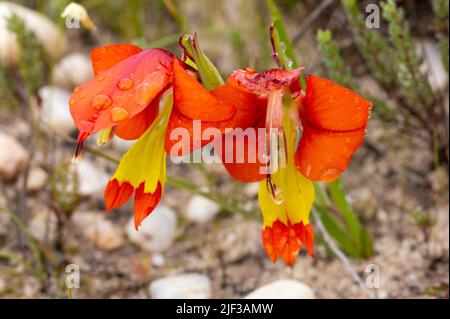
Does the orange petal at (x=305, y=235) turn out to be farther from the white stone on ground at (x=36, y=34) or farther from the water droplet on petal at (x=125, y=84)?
the white stone on ground at (x=36, y=34)

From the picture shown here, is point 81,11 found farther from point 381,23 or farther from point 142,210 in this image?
point 381,23

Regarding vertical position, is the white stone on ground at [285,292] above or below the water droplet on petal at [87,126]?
below

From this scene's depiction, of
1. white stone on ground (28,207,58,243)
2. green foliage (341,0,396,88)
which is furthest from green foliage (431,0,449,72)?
white stone on ground (28,207,58,243)

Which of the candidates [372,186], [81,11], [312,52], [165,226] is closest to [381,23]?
[312,52]

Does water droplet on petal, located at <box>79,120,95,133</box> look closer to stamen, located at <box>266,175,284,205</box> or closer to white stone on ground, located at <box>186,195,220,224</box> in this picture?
stamen, located at <box>266,175,284,205</box>

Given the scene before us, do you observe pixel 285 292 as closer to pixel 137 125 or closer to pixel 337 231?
pixel 337 231

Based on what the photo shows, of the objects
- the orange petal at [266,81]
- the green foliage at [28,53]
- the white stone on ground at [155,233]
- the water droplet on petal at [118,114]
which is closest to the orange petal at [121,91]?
the water droplet on petal at [118,114]

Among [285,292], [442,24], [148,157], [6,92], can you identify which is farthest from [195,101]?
[6,92]
